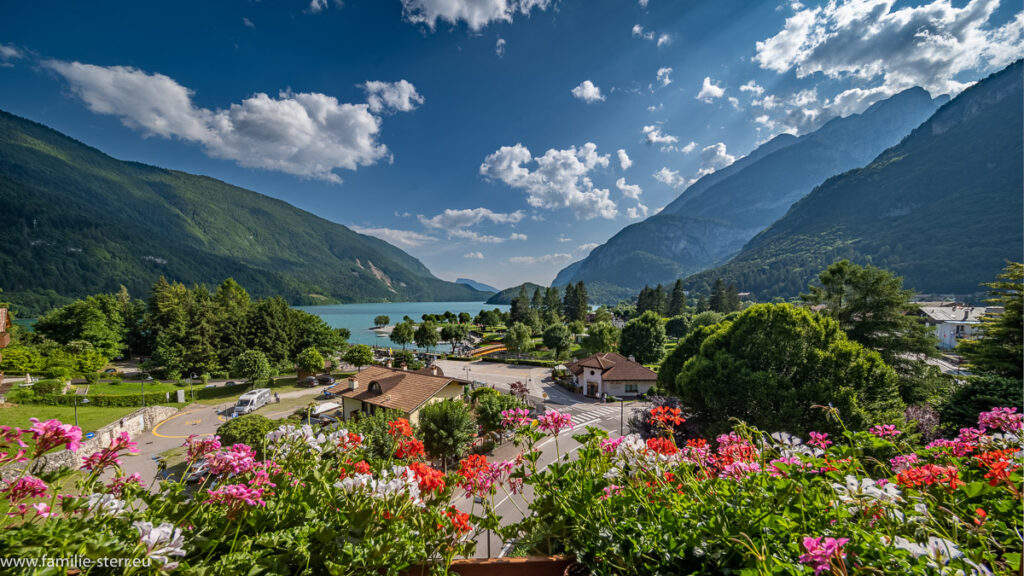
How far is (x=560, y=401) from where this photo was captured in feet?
84.2

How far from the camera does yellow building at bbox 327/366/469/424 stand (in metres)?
16.9

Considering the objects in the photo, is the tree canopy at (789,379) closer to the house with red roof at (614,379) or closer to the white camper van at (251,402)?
the house with red roof at (614,379)

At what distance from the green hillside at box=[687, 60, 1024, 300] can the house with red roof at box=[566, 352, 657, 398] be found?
12599 centimetres

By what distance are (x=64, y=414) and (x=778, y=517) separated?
2921cm

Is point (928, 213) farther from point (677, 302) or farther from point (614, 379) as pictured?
point (614, 379)

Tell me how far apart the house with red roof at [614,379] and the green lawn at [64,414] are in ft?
91.5

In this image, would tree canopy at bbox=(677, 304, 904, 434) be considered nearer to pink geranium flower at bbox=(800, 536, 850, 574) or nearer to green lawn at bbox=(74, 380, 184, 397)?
pink geranium flower at bbox=(800, 536, 850, 574)

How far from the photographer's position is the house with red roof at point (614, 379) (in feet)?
88.3

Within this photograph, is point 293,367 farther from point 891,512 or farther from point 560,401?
point 891,512

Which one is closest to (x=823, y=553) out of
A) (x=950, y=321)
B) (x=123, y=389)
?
(x=123, y=389)

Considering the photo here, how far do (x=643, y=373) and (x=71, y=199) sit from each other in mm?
281229

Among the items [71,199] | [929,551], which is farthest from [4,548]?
[71,199]

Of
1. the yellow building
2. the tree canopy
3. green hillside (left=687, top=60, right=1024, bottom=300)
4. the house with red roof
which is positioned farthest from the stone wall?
green hillside (left=687, top=60, right=1024, bottom=300)

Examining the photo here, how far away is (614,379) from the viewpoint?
26.8 metres
